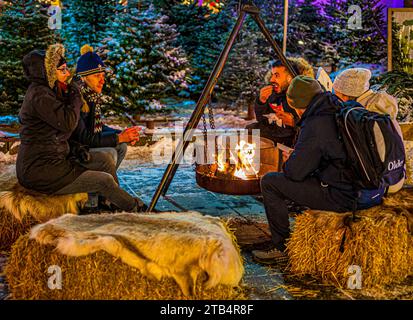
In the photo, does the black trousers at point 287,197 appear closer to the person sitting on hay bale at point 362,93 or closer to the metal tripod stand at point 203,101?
the person sitting on hay bale at point 362,93

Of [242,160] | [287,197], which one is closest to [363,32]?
[242,160]

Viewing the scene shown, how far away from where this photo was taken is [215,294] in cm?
308

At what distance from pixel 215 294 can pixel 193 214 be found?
2.42ft

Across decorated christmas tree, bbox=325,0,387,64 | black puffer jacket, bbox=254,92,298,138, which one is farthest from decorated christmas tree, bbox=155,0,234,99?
black puffer jacket, bbox=254,92,298,138

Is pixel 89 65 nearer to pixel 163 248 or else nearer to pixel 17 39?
pixel 163 248

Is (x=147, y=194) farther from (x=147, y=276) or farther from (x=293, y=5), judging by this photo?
(x=293, y=5)

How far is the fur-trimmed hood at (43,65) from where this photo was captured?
406cm

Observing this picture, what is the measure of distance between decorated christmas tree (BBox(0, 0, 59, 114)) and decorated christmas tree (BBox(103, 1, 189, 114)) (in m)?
1.46

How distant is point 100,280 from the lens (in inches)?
121

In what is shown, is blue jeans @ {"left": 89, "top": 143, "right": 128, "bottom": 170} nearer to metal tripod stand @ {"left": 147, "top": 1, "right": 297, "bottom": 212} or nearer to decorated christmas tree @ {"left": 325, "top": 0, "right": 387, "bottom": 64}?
metal tripod stand @ {"left": 147, "top": 1, "right": 297, "bottom": 212}

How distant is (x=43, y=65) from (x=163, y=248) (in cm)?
200

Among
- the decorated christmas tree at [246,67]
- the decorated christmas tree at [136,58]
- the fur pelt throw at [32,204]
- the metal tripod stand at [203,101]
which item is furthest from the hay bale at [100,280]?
the decorated christmas tree at [246,67]

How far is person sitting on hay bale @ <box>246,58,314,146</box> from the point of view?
17.8ft

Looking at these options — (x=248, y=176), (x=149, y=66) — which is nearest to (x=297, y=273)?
(x=248, y=176)
